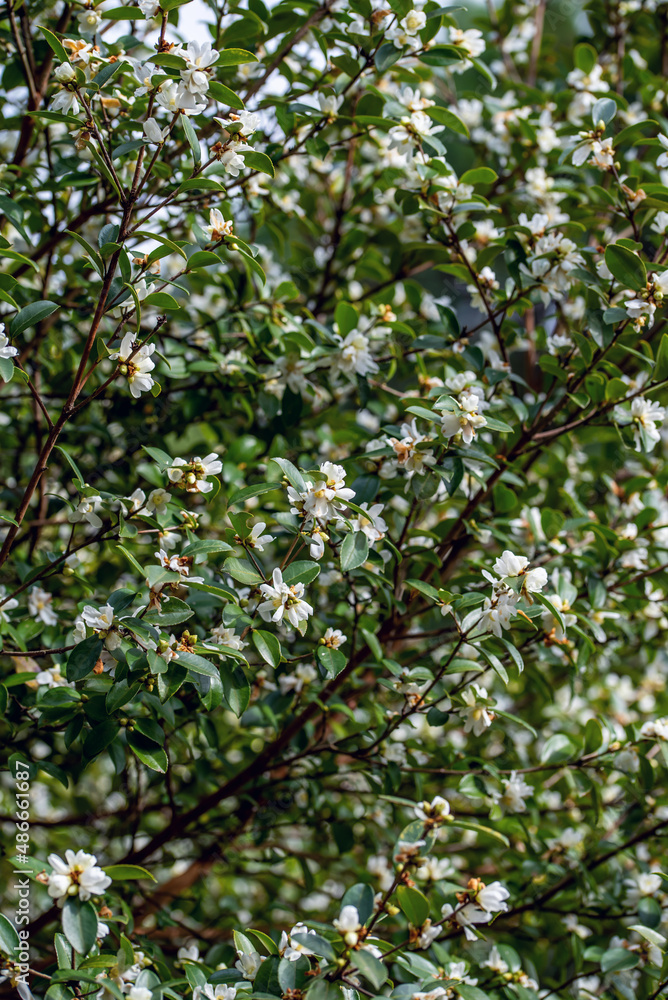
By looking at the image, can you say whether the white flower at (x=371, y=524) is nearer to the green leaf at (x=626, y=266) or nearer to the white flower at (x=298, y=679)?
the white flower at (x=298, y=679)

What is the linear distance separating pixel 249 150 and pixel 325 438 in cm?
86

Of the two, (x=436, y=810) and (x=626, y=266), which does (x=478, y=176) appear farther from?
(x=436, y=810)

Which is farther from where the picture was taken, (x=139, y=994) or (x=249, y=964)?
(x=249, y=964)

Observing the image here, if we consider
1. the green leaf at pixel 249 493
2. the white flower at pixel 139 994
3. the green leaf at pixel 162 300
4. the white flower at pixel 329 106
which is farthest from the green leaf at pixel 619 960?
the white flower at pixel 329 106

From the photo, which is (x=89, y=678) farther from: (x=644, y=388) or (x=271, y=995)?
(x=644, y=388)

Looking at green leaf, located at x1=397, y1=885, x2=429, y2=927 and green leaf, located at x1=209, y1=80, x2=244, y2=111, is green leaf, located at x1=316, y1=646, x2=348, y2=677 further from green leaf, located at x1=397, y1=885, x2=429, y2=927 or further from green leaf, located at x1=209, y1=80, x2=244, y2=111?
green leaf, located at x1=209, y1=80, x2=244, y2=111

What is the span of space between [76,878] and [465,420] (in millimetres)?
863

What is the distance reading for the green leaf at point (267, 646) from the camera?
1.18 m

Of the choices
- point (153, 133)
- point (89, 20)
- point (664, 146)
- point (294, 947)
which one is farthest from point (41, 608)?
point (664, 146)

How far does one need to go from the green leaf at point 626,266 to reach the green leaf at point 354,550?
649 mm

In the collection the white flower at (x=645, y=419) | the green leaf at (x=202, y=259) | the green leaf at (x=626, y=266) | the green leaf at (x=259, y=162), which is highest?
the green leaf at (x=259, y=162)

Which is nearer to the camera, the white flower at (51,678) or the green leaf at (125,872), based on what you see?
the green leaf at (125,872)

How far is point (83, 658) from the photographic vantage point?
116cm

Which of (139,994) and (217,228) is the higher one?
(217,228)
